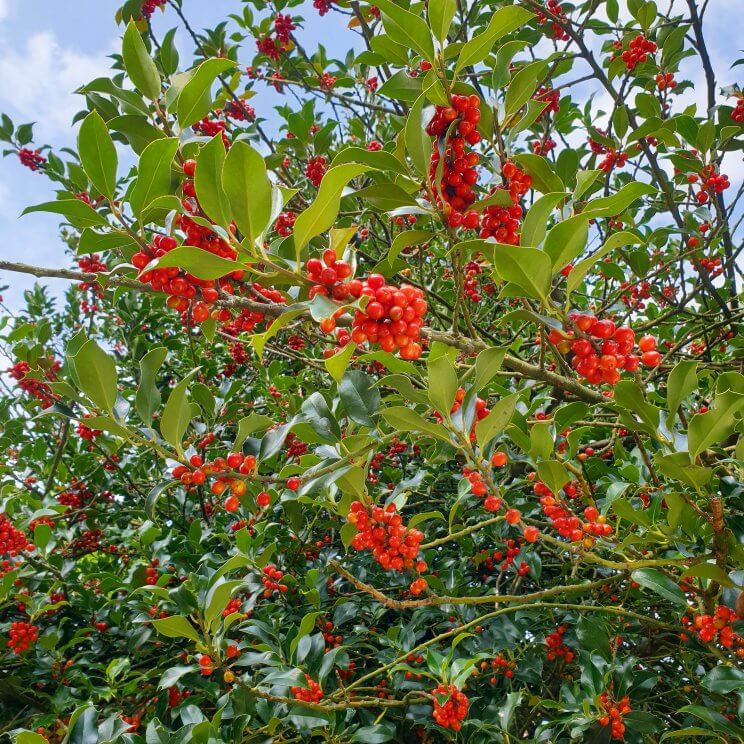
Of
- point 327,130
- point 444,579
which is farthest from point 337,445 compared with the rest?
point 327,130

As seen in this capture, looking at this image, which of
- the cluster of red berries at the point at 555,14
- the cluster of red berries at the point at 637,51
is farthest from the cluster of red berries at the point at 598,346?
the cluster of red berries at the point at 555,14

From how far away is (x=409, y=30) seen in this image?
1299 mm

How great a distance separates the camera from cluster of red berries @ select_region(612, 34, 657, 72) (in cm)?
305

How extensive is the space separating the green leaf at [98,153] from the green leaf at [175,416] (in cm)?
49

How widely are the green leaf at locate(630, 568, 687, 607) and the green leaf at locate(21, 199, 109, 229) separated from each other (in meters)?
1.68

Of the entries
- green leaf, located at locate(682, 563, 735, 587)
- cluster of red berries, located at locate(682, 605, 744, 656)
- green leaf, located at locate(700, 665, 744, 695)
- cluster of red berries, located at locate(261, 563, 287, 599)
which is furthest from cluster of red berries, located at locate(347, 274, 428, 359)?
cluster of red berries, located at locate(261, 563, 287, 599)

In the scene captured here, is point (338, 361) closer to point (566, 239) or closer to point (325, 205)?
point (325, 205)

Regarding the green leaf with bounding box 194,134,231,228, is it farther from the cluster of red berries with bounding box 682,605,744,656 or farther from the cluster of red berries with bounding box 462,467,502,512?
the cluster of red berries with bounding box 682,605,744,656

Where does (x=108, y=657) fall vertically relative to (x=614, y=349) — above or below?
below

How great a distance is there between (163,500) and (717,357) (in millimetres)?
3392

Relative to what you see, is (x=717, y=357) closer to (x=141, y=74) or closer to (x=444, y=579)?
(x=444, y=579)

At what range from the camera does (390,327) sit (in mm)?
1055

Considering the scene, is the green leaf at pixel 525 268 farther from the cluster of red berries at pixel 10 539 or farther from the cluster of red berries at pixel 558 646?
the cluster of red berries at pixel 10 539

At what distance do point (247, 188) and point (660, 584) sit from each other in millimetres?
1556
